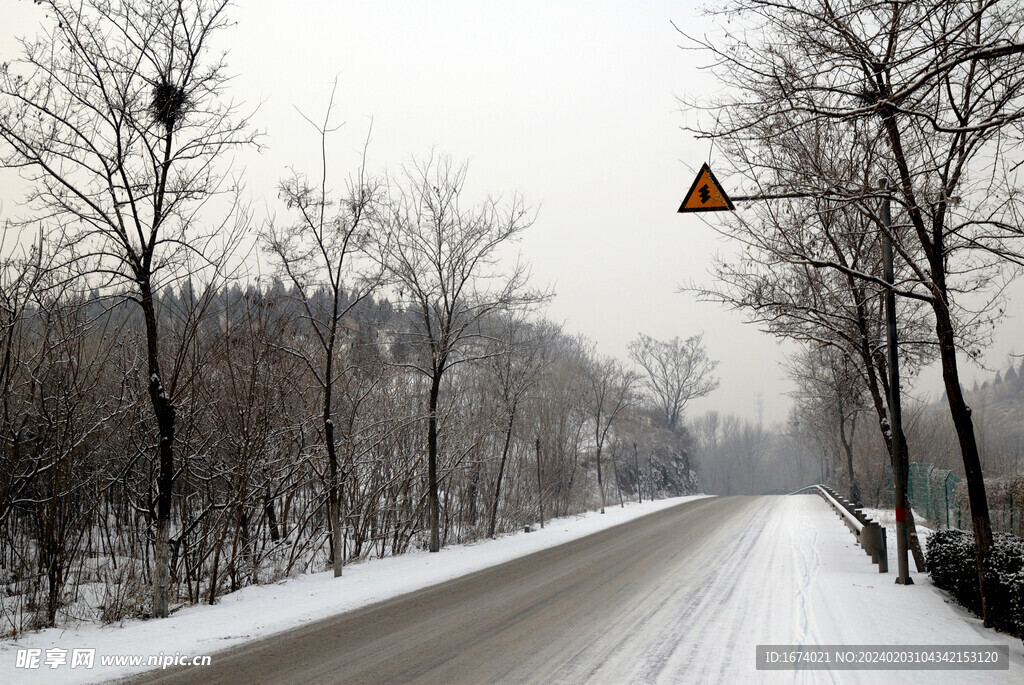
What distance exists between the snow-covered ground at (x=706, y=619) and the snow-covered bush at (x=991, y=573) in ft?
0.86

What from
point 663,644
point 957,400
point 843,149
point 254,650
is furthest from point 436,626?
point 843,149

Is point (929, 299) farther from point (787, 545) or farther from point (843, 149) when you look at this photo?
point (787, 545)

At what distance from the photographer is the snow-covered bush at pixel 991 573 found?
27.9ft

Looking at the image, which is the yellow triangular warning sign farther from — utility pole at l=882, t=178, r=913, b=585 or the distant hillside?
the distant hillside

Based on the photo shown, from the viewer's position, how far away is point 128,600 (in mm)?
11461

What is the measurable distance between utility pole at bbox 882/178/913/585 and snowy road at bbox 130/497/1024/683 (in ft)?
1.77

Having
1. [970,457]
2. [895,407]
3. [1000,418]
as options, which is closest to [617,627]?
[970,457]

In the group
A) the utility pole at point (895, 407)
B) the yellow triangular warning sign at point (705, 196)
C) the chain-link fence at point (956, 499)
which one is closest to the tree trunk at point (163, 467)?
the yellow triangular warning sign at point (705, 196)

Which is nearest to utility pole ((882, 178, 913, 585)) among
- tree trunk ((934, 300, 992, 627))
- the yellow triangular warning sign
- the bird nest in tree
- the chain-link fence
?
tree trunk ((934, 300, 992, 627))

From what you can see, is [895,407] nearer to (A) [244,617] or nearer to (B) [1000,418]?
(A) [244,617]

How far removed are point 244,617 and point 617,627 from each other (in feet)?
17.8

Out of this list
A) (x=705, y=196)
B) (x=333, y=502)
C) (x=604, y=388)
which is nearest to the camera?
(x=705, y=196)

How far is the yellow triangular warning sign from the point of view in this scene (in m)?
8.48

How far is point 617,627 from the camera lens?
30.3ft
